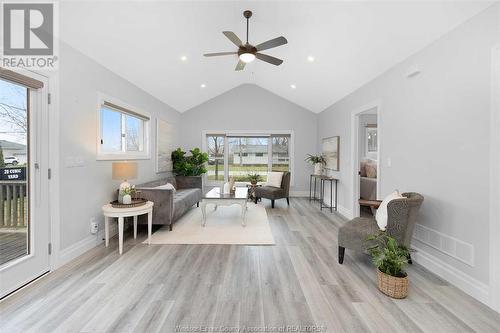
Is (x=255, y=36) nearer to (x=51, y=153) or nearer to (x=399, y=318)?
(x=51, y=153)

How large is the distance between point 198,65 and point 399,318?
484 centimetres

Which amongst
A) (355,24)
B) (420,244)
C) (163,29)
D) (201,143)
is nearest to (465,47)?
(355,24)

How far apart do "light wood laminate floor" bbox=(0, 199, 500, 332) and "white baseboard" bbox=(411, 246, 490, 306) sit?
0.08 meters

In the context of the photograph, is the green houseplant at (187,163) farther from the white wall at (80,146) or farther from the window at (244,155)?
the white wall at (80,146)

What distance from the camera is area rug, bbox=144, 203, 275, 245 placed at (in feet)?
10.8

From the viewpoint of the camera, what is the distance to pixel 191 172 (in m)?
6.06

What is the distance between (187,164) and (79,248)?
11.2 ft

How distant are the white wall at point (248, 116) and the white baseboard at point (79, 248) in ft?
14.0

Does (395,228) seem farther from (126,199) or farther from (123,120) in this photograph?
(123,120)

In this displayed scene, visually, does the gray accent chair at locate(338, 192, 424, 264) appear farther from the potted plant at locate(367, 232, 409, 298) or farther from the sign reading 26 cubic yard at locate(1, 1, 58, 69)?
the sign reading 26 cubic yard at locate(1, 1, 58, 69)

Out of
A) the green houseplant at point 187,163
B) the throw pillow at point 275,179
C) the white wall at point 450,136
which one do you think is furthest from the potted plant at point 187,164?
the white wall at point 450,136

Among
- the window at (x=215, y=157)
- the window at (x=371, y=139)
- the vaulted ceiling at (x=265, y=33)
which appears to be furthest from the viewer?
the window at (x=215, y=157)

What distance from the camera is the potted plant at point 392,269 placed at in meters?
1.95

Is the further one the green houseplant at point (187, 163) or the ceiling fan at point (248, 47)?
the green houseplant at point (187, 163)
